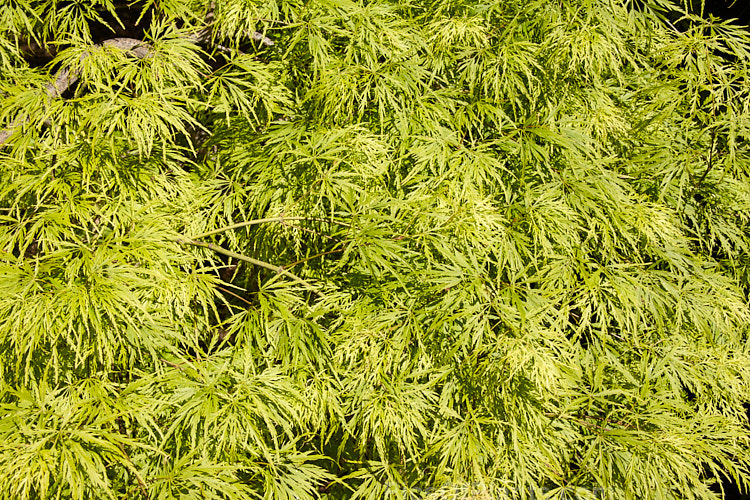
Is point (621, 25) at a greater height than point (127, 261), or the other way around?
point (621, 25)

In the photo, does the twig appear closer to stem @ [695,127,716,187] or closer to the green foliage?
the green foliage

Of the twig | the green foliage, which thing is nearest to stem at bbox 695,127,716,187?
the green foliage

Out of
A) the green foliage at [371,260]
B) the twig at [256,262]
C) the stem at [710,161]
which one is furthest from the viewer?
the stem at [710,161]

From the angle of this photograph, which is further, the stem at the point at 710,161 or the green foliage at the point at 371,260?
the stem at the point at 710,161

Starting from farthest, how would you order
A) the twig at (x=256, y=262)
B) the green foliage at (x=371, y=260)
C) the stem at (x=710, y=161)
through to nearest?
the stem at (x=710, y=161) → the twig at (x=256, y=262) → the green foliage at (x=371, y=260)

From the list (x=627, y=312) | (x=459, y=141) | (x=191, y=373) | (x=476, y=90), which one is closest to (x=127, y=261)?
(x=191, y=373)

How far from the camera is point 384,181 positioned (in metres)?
1.40

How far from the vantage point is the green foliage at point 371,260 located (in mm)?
1119

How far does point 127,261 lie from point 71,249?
0.11 m

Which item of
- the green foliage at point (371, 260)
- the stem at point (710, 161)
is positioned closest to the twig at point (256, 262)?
the green foliage at point (371, 260)

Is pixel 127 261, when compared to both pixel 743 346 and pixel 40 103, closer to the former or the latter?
pixel 40 103

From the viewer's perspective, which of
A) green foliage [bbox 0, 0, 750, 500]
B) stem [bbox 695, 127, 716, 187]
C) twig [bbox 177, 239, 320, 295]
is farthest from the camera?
stem [bbox 695, 127, 716, 187]

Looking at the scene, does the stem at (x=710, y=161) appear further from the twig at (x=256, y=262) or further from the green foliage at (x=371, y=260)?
the twig at (x=256, y=262)

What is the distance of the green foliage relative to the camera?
1119 mm
